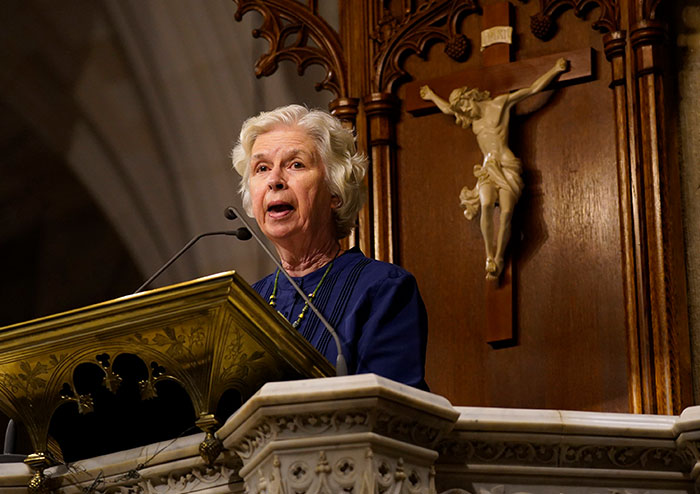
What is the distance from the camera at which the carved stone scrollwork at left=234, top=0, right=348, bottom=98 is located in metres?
5.53

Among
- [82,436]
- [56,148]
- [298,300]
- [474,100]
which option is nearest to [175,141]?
[56,148]

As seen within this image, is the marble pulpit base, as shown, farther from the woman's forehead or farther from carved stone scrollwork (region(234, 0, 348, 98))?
carved stone scrollwork (region(234, 0, 348, 98))

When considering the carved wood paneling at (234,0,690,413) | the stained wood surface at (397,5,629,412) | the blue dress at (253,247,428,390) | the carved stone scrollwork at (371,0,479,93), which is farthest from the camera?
the carved stone scrollwork at (371,0,479,93)

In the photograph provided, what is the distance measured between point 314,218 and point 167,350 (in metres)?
1.02

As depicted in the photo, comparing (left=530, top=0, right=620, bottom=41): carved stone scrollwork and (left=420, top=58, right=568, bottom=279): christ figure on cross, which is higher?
(left=530, top=0, right=620, bottom=41): carved stone scrollwork

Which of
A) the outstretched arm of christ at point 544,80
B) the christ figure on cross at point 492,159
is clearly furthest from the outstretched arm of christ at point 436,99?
the outstretched arm of christ at point 544,80

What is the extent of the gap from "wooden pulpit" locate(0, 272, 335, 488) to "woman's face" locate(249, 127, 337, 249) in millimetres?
879

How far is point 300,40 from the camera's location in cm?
562

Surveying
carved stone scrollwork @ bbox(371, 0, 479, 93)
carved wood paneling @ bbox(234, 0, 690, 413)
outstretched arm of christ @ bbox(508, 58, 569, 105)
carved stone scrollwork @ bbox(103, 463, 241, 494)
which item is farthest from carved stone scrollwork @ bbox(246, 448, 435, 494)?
carved stone scrollwork @ bbox(371, 0, 479, 93)

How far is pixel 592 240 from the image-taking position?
16.2 feet

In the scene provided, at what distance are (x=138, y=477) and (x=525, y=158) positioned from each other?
127 inches

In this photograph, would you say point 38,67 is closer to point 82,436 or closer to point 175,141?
point 175,141

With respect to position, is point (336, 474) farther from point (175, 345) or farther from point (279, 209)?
point (279, 209)

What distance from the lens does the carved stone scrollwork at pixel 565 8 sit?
504 cm
